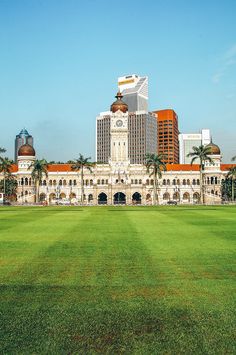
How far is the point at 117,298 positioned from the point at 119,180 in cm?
12974

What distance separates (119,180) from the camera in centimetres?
14112

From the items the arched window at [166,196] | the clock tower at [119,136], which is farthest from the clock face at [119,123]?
the arched window at [166,196]

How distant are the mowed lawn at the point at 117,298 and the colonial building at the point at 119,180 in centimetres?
11909

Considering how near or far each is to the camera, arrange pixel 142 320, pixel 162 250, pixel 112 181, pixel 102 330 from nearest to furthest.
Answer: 1. pixel 102 330
2. pixel 142 320
3. pixel 162 250
4. pixel 112 181

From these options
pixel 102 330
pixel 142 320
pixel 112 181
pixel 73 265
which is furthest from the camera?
pixel 112 181

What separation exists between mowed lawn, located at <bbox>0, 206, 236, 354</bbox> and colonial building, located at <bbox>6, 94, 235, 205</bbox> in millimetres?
119094

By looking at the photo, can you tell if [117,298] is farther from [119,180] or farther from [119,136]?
[119,136]

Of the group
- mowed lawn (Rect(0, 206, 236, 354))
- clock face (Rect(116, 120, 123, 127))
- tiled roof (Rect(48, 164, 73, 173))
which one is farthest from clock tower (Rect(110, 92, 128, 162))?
mowed lawn (Rect(0, 206, 236, 354))

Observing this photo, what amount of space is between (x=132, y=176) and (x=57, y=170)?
2541 cm

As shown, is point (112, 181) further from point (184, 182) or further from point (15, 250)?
point (15, 250)

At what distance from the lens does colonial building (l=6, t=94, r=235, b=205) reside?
459 ft

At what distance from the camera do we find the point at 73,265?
52.5 ft

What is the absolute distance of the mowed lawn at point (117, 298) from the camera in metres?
8.40

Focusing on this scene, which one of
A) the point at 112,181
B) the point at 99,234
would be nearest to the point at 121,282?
the point at 99,234
